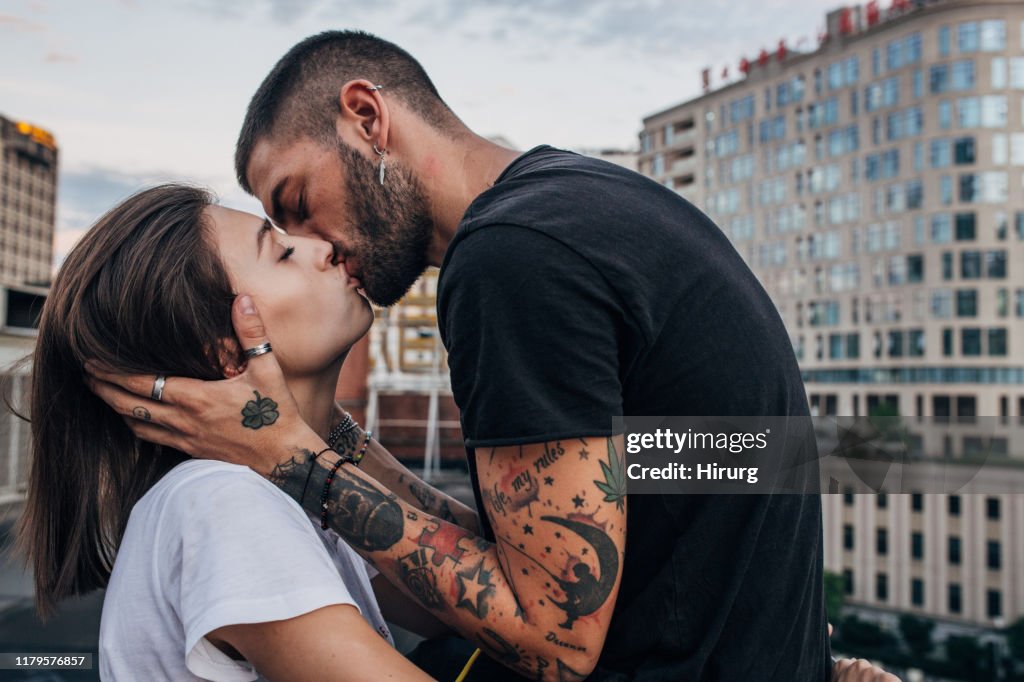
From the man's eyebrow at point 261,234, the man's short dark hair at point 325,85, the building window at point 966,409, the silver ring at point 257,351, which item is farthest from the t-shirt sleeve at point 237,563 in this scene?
the building window at point 966,409

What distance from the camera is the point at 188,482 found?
5.75ft

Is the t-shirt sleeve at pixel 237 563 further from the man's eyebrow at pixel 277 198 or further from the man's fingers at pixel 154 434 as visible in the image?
the man's eyebrow at pixel 277 198

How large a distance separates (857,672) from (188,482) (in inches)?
60.8

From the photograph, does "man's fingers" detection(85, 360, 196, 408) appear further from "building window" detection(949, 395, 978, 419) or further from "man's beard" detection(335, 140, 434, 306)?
"building window" detection(949, 395, 978, 419)

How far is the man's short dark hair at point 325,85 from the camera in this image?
2.61 metres

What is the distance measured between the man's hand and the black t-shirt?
45 centimetres

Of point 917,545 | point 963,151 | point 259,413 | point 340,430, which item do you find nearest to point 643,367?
point 259,413

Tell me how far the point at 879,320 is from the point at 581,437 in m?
79.3

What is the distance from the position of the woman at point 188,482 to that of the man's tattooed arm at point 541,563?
0.18 metres

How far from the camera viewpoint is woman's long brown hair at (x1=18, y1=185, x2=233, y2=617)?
1.98 m

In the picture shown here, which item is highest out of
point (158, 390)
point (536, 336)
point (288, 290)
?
point (288, 290)

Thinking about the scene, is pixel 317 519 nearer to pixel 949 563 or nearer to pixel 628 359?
pixel 628 359

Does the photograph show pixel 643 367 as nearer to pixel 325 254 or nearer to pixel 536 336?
pixel 536 336

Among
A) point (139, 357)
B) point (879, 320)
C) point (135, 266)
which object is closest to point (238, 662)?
point (139, 357)
